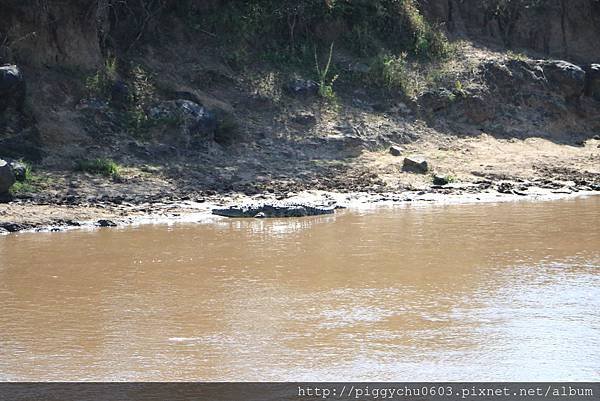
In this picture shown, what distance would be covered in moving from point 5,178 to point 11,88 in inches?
76.4

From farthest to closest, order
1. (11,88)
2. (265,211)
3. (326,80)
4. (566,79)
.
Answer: (566,79) < (326,80) < (11,88) < (265,211)

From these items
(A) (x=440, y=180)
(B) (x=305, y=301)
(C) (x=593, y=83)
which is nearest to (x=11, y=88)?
(A) (x=440, y=180)

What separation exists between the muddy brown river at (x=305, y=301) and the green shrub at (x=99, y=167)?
69.2 inches

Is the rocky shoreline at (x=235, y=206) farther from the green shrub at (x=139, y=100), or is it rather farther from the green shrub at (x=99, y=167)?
the green shrub at (x=139, y=100)

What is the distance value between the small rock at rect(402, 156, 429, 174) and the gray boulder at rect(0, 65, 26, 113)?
17.5 ft

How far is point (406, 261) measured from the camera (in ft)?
26.7

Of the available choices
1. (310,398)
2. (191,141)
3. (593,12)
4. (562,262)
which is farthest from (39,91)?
(593,12)

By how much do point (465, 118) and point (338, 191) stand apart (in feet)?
14.0

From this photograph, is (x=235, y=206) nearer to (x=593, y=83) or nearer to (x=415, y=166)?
Answer: (x=415, y=166)

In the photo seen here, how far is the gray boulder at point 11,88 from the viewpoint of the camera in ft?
37.9

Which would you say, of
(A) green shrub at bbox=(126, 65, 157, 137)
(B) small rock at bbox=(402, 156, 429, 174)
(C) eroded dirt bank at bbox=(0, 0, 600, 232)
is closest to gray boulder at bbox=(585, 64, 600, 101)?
(C) eroded dirt bank at bbox=(0, 0, 600, 232)

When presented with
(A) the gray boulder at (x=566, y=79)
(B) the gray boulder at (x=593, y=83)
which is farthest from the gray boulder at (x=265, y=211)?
(B) the gray boulder at (x=593, y=83)

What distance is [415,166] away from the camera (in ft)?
42.3

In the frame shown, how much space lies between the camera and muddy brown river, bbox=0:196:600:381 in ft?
17.4
